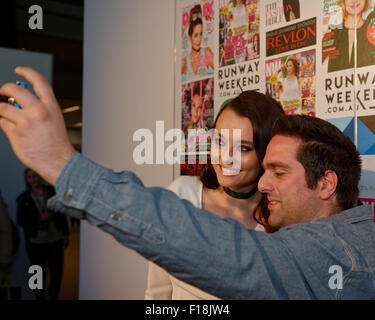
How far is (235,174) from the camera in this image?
6.29 ft

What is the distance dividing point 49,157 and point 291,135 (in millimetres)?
881

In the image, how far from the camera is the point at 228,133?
1.94 m

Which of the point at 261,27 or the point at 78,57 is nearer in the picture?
the point at 261,27

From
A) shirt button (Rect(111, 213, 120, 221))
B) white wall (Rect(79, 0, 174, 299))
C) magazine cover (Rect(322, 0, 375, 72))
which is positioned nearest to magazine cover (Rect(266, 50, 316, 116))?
magazine cover (Rect(322, 0, 375, 72))

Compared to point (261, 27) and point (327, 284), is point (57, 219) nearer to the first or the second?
point (261, 27)

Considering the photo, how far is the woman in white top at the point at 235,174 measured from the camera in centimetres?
186

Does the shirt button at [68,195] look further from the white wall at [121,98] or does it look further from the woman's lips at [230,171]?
the white wall at [121,98]

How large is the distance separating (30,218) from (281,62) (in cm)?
273

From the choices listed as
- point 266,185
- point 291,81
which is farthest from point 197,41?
point 266,185

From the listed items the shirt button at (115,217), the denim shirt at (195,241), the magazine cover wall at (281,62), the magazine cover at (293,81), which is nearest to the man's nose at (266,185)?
the denim shirt at (195,241)

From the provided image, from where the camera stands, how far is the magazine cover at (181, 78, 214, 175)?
8.09ft

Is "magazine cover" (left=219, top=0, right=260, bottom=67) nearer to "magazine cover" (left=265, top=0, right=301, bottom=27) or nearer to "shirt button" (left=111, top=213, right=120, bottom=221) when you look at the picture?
"magazine cover" (left=265, top=0, right=301, bottom=27)

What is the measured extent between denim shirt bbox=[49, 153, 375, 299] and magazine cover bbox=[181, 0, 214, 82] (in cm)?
169
